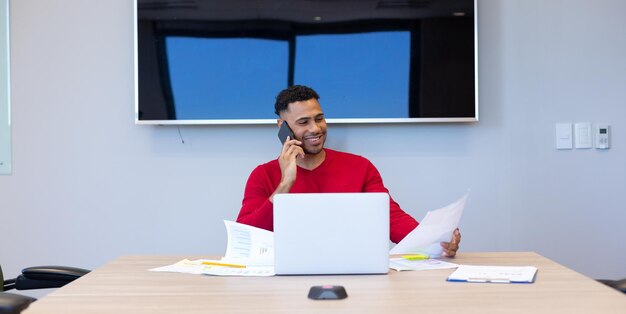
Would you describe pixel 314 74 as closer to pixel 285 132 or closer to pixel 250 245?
pixel 285 132

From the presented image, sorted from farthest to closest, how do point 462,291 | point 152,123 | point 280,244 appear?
point 152,123 → point 280,244 → point 462,291

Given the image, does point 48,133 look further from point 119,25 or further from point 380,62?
point 380,62

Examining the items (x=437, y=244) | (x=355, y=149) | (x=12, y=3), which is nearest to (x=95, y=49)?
(x=12, y=3)

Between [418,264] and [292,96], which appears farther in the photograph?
[292,96]

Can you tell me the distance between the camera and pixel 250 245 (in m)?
2.03

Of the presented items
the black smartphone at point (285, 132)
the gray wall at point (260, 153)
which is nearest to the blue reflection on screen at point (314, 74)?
the gray wall at point (260, 153)

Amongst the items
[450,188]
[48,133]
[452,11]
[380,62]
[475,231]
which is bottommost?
[475,231]

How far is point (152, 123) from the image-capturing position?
10.4 ft

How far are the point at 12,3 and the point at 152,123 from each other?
2.90 ft

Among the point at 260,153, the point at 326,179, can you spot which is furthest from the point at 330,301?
the point at 260,153

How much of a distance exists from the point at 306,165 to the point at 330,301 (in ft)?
4.63

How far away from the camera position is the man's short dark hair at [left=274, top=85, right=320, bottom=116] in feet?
9.40

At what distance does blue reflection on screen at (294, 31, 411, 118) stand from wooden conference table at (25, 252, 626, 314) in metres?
1.41

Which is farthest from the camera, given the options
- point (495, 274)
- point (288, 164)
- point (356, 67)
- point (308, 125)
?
point (356, 67)
